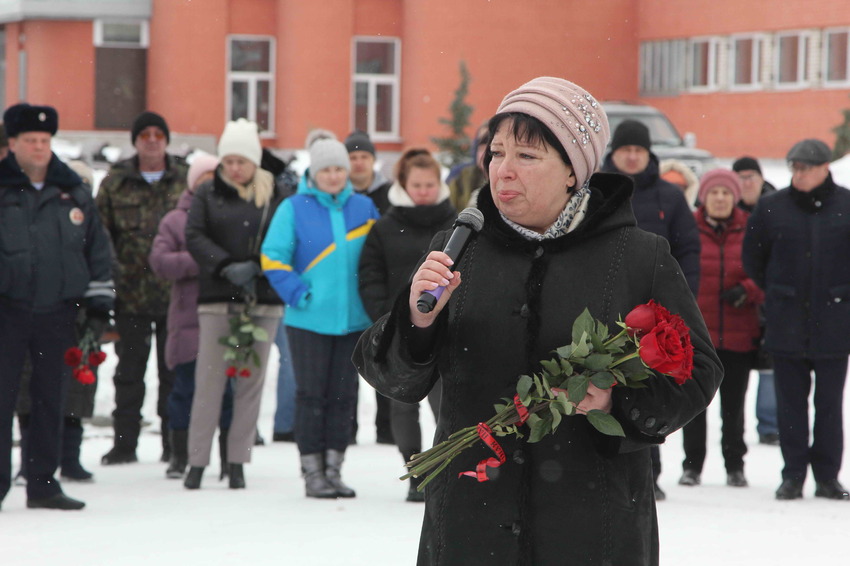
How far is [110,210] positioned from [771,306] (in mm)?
4680

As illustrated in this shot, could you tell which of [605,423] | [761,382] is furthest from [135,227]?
[605,423]

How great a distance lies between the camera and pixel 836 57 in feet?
104

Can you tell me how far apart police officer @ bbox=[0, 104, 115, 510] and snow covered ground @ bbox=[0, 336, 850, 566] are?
0.45m

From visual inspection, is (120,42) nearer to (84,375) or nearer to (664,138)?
(664,138)

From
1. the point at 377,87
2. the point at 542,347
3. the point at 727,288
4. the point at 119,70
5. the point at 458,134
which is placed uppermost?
the point at 119,70

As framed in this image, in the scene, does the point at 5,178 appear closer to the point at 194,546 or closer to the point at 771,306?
the point at 194,546

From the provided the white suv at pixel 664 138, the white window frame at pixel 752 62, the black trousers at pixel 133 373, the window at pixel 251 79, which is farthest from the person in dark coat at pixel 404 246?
the white window frame at pixel 752 62

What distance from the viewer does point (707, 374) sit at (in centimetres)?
305

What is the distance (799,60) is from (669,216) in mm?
26055

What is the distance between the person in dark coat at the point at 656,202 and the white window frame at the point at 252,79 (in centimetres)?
2640

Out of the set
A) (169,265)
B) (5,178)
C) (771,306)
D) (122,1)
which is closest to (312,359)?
(169,265)

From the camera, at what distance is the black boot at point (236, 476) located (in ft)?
26.8

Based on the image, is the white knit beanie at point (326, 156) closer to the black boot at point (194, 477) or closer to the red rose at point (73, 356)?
the red rose at point (73, 356)

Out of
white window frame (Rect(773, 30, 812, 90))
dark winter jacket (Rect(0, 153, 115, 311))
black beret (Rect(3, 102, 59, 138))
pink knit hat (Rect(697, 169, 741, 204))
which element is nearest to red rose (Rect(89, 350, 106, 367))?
dark winter jacket (Rect(0, 153, 115, 311))
